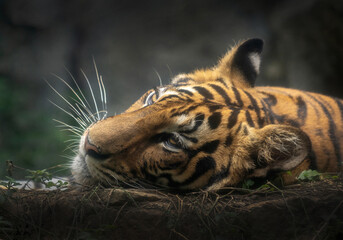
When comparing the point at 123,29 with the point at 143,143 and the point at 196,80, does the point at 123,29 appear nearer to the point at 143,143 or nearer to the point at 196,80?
the point at 196,80

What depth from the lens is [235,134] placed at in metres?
1.70

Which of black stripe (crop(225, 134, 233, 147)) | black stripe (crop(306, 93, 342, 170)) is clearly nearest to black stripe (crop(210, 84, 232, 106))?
black stripe (crop(225, 134, 233, 147))

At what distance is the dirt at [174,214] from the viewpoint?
133cm

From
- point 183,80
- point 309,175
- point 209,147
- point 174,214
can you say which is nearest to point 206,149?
point 209,147

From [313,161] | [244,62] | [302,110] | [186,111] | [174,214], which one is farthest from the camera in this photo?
[244,62]

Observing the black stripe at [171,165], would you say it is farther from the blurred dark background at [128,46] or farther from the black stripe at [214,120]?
the blurred dark background at [128,46]

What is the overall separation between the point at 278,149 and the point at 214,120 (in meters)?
0.33

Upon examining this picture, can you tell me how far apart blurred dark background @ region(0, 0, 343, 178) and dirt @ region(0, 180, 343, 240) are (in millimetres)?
2559

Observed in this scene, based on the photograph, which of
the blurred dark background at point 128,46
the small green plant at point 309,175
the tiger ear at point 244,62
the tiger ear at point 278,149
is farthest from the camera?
the blurred dark background at point 128,46

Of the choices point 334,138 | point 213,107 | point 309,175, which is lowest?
point 309,175

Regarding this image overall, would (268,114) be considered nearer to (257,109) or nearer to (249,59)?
(257,109)

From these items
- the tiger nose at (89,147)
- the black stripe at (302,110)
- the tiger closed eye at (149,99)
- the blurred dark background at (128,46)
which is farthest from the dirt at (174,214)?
the blurred dark background at (128,46)

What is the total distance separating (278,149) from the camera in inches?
63.2

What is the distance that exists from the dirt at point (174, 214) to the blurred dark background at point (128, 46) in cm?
256
